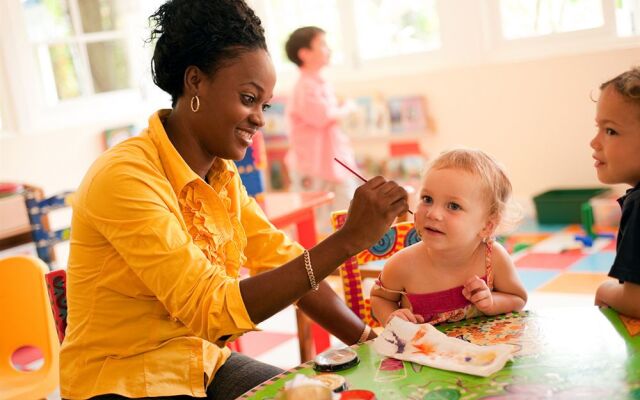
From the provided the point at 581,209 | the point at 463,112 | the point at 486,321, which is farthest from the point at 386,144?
the point at 486,321

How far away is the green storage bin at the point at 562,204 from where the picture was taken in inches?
191

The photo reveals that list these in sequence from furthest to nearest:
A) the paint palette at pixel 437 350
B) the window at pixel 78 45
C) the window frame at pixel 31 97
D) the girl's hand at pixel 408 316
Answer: the window at pixel 78 45 < the window frame at pixel 31 97 < the girl's hand at pixel 408 316 < the paint palette at pixel 437 350

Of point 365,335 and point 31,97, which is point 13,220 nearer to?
point 31,97

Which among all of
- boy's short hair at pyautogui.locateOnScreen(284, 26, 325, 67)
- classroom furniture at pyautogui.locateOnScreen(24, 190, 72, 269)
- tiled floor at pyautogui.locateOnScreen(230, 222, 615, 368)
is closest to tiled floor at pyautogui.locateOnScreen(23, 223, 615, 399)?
tiled floor at pyautogui.locateOnScreen(230, 222, 615, 368)

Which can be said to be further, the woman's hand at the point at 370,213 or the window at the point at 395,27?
the window at the point at 395,27

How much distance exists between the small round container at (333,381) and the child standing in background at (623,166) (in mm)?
571

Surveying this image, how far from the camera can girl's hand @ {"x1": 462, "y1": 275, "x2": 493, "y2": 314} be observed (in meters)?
1.65

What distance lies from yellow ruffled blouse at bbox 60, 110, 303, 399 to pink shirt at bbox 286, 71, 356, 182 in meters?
3.42

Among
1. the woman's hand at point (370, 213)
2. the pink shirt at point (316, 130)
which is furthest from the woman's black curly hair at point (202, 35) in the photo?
the pink shirt at point (316, 130)

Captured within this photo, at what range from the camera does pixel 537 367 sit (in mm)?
1330

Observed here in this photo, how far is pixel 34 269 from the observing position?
86.0 inches

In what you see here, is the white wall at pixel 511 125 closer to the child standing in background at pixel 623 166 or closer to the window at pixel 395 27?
the window at pixel 395 27

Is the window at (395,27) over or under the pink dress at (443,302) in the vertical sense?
over

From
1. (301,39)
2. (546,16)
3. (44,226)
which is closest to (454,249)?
(44,226)
